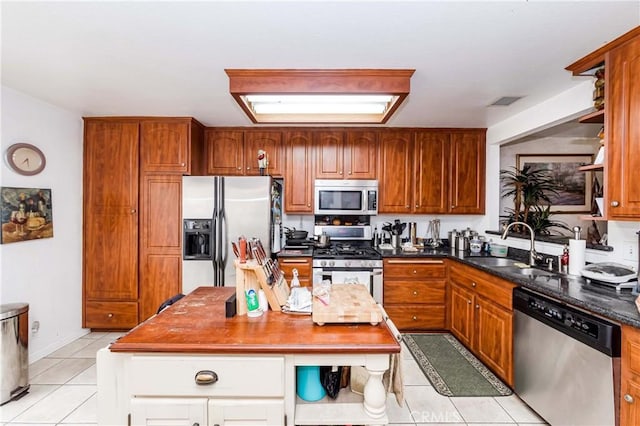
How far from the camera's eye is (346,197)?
3.87 meters

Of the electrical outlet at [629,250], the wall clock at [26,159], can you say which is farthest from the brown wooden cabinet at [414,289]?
the wall clock at [26,159]

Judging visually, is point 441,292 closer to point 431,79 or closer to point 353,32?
point 431,79

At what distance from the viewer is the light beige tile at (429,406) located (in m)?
2.17

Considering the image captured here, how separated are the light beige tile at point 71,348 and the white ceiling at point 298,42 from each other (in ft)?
8.30

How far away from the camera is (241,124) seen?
3.80 m

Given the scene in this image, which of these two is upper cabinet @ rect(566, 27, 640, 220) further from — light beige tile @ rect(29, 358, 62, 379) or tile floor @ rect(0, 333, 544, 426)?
light beige tile @ rect(29, 358, 62, 379)

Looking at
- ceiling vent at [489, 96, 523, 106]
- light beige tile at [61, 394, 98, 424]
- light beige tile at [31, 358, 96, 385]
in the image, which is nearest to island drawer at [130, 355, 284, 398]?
light beige tile at [61, 394, 98, 424]

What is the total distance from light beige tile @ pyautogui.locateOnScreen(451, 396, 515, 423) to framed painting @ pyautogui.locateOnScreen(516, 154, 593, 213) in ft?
10.8

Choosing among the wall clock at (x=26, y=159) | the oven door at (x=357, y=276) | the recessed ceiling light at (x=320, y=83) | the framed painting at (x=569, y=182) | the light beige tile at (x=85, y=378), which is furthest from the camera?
the framed painting at (x=569, y=182)

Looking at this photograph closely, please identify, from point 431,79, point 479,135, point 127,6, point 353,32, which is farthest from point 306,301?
point 479,135

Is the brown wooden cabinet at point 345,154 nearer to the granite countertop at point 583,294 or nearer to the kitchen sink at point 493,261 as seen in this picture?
the kitchen sink at point 493,261

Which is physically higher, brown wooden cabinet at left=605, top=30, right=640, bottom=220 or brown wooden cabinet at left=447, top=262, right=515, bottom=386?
brown wooden cabinet at left=605, top=30, right=640, bottom=220

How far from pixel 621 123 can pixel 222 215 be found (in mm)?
3322

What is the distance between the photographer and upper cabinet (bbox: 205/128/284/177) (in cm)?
390
